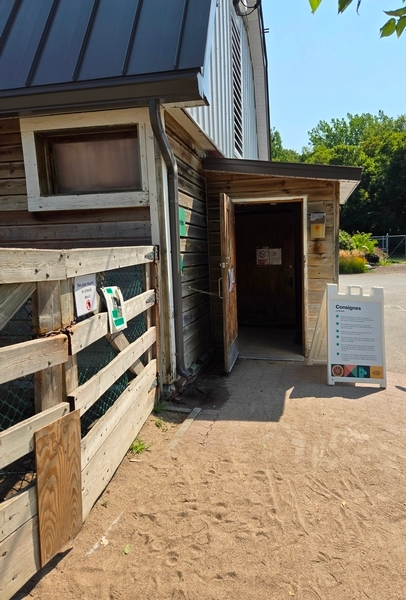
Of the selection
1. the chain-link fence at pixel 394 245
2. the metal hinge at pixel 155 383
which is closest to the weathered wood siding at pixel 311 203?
the metal hinge at pixel 155 383

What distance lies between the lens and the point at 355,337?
16.6 ft

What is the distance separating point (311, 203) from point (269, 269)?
11.6 feet

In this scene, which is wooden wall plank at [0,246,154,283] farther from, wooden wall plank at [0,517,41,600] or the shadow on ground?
the shadow on ground

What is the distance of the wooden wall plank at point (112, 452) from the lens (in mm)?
2594

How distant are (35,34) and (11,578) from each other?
177 inches

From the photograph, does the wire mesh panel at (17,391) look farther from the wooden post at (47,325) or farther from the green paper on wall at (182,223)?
the green paper on wall at (182,223)

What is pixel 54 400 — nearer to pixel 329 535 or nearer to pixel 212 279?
pixel 329 535

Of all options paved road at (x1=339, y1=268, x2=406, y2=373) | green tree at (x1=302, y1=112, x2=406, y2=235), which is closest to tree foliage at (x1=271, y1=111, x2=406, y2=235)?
green tree at (x1=302, y1=112, x2=406, y2=235)

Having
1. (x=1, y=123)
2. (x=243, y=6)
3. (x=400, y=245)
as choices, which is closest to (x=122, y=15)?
(x=1, y=123)

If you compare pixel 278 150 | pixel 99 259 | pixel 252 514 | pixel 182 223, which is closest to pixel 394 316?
pixel 182 223

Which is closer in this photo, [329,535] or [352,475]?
[329,535]

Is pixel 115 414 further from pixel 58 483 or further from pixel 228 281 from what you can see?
pixel 228 281

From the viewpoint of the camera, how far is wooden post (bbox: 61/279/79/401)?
2.35 meters

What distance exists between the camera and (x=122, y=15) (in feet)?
13.3
